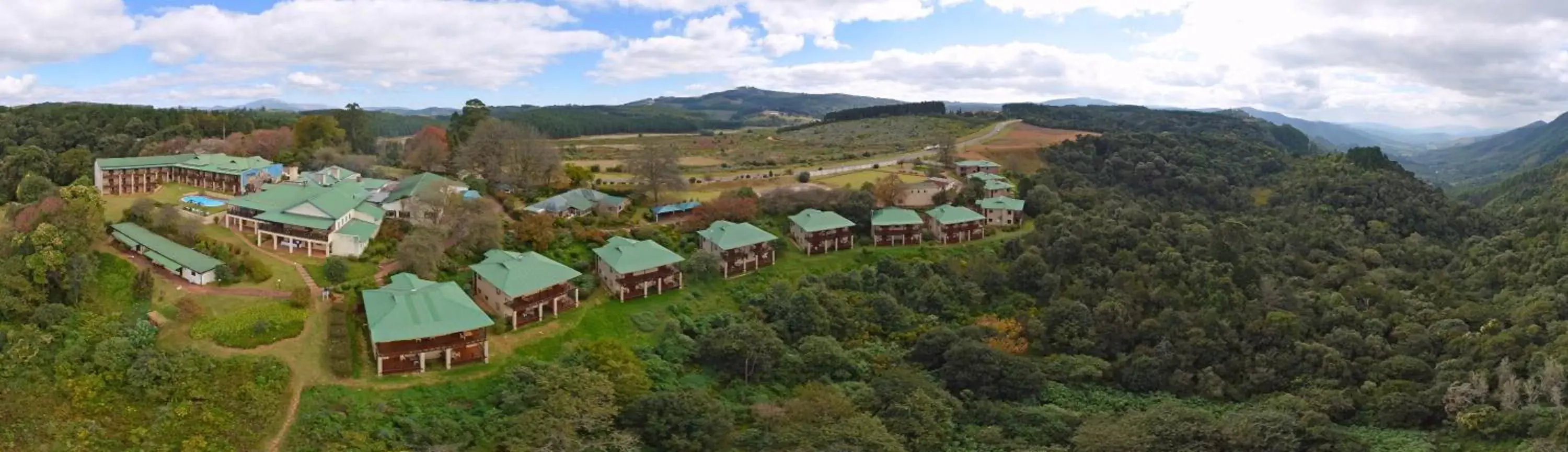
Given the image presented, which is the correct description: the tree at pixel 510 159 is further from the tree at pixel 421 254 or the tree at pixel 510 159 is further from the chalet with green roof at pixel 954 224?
the chalet with green roof at pixel 954 224

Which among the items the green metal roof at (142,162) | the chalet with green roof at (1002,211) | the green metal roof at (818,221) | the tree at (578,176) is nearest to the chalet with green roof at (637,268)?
the green metal roof at (818,221)

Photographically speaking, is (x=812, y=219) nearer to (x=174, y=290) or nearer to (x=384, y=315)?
(x=384, y=315)

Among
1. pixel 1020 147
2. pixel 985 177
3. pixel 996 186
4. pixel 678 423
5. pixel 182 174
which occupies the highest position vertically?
pixel 1020 147

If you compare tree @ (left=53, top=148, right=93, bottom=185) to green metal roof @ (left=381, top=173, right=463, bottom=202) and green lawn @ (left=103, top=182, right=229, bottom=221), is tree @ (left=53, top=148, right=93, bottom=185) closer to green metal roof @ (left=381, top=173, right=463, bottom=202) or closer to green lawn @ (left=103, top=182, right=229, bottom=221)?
green lawn @ (left=103, top=182, right=229, bottom=221)

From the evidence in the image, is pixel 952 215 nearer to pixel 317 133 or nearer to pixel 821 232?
pixel 821 232

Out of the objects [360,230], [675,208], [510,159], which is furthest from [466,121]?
[360,230]

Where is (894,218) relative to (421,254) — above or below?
above

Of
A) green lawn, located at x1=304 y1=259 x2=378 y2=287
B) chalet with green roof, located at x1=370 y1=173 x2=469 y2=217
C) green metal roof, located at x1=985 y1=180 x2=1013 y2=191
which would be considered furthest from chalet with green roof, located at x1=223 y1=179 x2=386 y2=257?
green metal roof, located at x1=985 y1=180 x2=1013 y2=191
